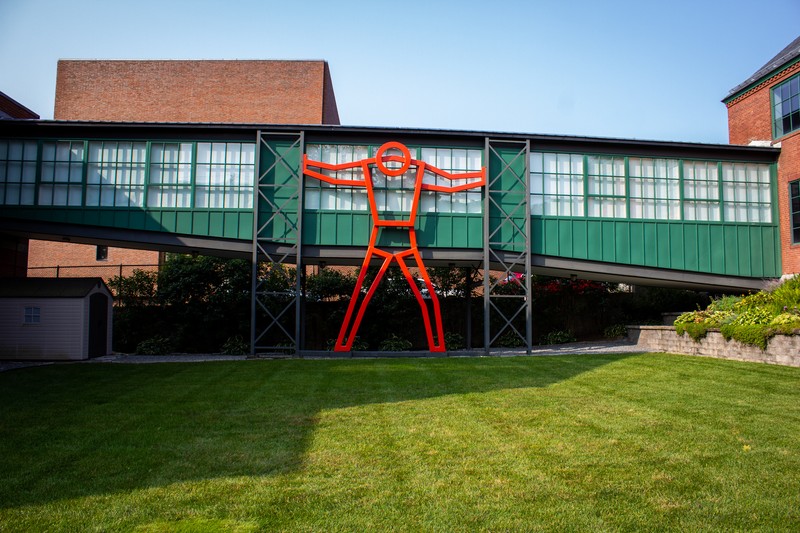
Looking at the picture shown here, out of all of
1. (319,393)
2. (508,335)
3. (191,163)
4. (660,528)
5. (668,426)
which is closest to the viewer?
(660,528)

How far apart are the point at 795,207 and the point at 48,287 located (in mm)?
22791

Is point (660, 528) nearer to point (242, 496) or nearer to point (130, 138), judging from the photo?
point (242, 496)

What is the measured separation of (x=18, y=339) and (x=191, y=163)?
698 cm

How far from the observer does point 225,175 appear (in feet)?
63.7

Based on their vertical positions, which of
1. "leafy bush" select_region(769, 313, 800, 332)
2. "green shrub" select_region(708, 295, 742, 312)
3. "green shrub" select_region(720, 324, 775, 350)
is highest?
"green shrub" select_region(708, 295, 742, 312)

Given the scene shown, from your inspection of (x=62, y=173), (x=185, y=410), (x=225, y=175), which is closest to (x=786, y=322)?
(x=185, y=410)

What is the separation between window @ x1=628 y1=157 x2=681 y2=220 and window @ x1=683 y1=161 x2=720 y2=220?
284mm

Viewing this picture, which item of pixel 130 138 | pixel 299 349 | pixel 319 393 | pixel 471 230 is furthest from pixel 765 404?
pixel 130 138

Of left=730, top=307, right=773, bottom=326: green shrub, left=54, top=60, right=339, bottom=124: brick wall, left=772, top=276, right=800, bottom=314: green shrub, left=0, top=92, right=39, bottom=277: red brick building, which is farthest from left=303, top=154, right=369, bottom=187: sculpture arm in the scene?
left=54, top=60, right=339, bottom=124: brick wall

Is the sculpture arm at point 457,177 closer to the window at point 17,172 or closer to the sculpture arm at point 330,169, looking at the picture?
the sculpture arm at point 330,169

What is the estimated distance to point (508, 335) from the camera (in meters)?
23.5

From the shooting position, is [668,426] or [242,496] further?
[668,426]

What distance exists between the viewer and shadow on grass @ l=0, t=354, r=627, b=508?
568 centimetres

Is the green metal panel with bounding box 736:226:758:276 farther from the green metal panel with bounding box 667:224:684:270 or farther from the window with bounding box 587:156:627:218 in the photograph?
the window with bounding box 587:156:627:218
